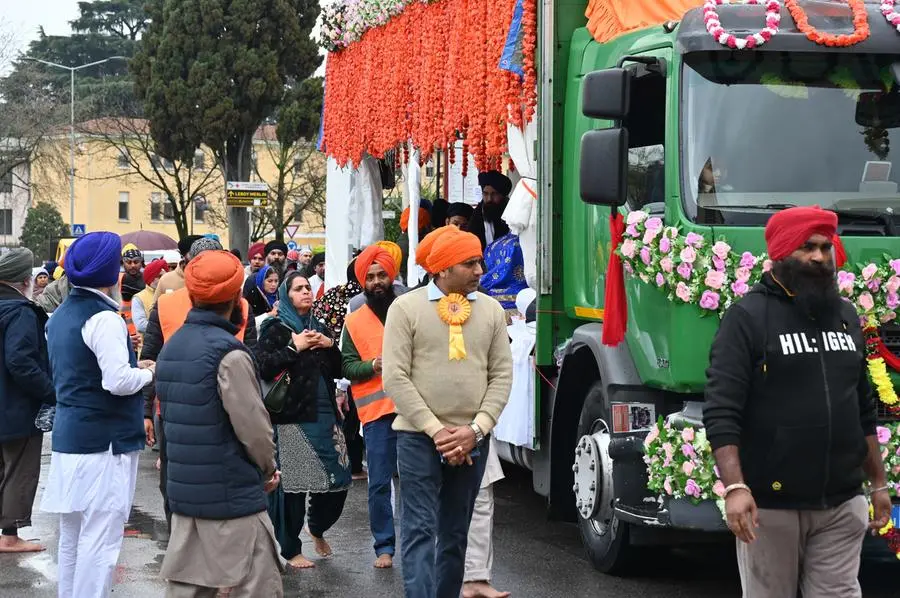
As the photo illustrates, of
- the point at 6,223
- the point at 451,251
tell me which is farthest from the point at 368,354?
the point at 6,223

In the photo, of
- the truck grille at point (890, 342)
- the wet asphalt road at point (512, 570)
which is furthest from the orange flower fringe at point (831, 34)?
the wet asphalt road at point (512, 570)

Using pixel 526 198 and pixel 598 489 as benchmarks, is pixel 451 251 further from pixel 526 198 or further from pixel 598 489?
pixel 526 198

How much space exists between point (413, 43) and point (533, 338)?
4.19 meters

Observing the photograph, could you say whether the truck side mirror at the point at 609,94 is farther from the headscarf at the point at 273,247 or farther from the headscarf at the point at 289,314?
the headscarf at the point at 273,247

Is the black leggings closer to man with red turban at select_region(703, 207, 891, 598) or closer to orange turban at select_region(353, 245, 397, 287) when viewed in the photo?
orange turban at select_region(353, 245, 397, 287)

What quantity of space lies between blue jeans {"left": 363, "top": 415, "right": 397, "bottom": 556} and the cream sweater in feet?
5.88

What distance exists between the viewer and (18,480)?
960 cm

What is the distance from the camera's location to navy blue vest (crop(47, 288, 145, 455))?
694 centimetres

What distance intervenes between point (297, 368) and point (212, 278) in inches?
109

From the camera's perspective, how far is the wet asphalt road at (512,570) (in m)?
8.22

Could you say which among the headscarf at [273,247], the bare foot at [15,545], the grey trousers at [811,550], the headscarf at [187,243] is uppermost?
the headscarf at [187,243]

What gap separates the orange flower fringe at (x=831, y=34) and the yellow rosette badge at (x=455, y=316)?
2217 millimetres

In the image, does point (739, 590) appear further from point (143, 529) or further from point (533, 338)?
point (143, 529)

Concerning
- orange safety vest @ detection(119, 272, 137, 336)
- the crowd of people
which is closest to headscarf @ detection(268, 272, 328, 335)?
the crowd of people
